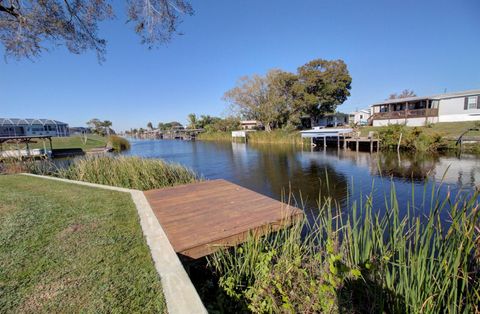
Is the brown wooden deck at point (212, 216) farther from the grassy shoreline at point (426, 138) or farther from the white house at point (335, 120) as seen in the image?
the white house at point (335, 120)

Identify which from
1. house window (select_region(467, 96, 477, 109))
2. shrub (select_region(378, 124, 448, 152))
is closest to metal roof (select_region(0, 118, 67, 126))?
shrub (select_region(378, 124, 448, 152))

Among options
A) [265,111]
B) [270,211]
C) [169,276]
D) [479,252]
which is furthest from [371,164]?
[265,111]

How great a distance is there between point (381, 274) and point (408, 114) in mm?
30229

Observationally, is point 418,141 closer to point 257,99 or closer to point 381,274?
point 381,274

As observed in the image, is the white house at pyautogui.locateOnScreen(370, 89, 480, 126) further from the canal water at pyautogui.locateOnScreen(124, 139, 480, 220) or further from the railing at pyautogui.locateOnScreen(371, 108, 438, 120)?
the canal water at pyautogui.locateOnScreen(124, 139, 480, 220)

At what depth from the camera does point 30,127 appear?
36.1 m

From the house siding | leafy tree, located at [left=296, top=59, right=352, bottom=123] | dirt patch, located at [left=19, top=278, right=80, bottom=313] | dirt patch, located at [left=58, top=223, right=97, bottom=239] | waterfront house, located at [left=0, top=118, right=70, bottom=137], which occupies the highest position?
leafy tree, located at [left=296, top=59, right=352, bottom=123]

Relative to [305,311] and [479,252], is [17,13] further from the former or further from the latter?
[479,252]

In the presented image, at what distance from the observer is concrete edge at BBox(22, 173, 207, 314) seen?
6.53 feet

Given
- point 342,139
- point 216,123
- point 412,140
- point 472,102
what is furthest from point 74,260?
point 216,123

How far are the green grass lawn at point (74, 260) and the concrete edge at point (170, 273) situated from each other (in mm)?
80

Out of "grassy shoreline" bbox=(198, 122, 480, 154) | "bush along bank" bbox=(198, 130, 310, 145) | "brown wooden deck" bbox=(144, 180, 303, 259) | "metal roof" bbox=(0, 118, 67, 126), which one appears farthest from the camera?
"metal roof" bbox=(0, 118, 67, 126)

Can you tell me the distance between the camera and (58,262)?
265 cm

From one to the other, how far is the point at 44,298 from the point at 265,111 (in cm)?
3865
